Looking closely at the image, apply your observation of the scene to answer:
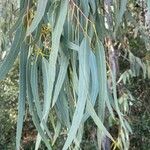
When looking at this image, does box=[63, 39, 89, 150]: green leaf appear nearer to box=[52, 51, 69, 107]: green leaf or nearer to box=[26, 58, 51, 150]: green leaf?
box=[52, 51, 69, 107]: green leaf

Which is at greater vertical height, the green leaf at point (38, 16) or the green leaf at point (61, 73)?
the green leaf at point (38, 16)

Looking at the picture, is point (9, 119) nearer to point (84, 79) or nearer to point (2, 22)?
point (2, 22)

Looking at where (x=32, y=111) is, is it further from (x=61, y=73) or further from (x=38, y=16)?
(x=38, y=16)

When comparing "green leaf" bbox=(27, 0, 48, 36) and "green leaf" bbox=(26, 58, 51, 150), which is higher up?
"green leaf" bbox=(27, 0, 48, 36)

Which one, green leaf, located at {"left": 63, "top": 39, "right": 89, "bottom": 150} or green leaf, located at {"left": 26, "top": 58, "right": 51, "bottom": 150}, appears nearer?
green leaf, located at {"left": 63, "top": 39, "right": 89, "bottom": 150}

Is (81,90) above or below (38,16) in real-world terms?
below

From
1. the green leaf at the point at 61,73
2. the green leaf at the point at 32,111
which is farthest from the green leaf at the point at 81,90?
the green leaf at the point at 32,111

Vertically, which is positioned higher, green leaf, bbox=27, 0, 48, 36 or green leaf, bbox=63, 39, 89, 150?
green leaf, bbox=27, 0, 48, 36

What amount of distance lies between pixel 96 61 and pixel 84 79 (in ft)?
0.37

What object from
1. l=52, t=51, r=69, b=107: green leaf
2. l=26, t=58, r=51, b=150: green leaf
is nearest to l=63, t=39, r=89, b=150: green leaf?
l=52, t=51, r=69, b=107: green leaf

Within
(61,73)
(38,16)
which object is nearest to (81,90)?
(61,73)

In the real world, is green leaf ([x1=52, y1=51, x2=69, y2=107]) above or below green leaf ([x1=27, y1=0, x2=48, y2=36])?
below

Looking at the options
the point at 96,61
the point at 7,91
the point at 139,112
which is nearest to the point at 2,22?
the point at 7,91

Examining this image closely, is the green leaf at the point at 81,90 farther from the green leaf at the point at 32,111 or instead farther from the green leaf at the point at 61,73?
the green leaf at the point at 32,111
